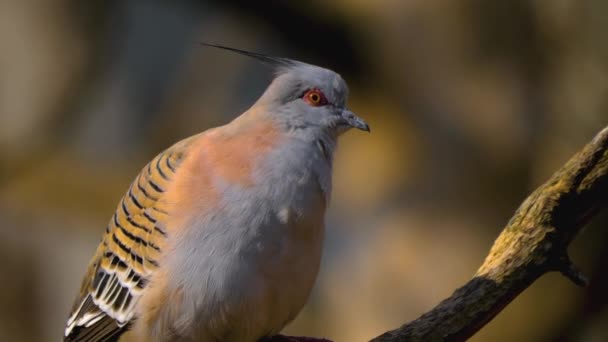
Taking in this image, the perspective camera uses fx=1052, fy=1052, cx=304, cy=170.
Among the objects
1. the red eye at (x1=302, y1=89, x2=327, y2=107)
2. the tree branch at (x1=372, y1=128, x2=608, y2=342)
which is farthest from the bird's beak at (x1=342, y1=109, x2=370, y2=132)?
the tree branch at (x1=372, y1=128, x2=608, y2=342)

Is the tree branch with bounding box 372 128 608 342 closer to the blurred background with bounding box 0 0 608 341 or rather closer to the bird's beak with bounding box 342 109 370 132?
the bird's beak with bounding box 342 109 370 132

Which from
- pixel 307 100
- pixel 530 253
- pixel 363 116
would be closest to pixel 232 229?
pixel 307 100

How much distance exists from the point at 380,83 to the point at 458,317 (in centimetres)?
430

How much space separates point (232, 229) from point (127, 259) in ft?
2.05

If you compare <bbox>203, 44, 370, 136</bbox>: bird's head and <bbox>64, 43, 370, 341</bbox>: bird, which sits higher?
<bbox>203, 44, 370, 136</bbox>: bird's head

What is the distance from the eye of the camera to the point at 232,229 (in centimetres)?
389

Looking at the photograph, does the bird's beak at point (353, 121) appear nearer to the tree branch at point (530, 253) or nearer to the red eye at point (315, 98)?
the red eye at point (315, 98)

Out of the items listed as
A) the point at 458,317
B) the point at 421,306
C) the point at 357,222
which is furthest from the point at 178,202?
the point at 357,222

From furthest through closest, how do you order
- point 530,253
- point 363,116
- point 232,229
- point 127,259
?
1. point 363,116
2. point 127,259
3. point 232,229
4. point 530,253

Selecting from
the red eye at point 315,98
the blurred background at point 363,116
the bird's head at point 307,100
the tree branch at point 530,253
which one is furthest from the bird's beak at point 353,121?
the blurred background at point 363,116

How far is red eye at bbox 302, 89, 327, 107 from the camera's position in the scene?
4.33 metres

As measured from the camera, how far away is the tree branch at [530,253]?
12.1 feet

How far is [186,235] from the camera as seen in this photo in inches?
157

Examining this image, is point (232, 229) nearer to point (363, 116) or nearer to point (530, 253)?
point (530, 253)
